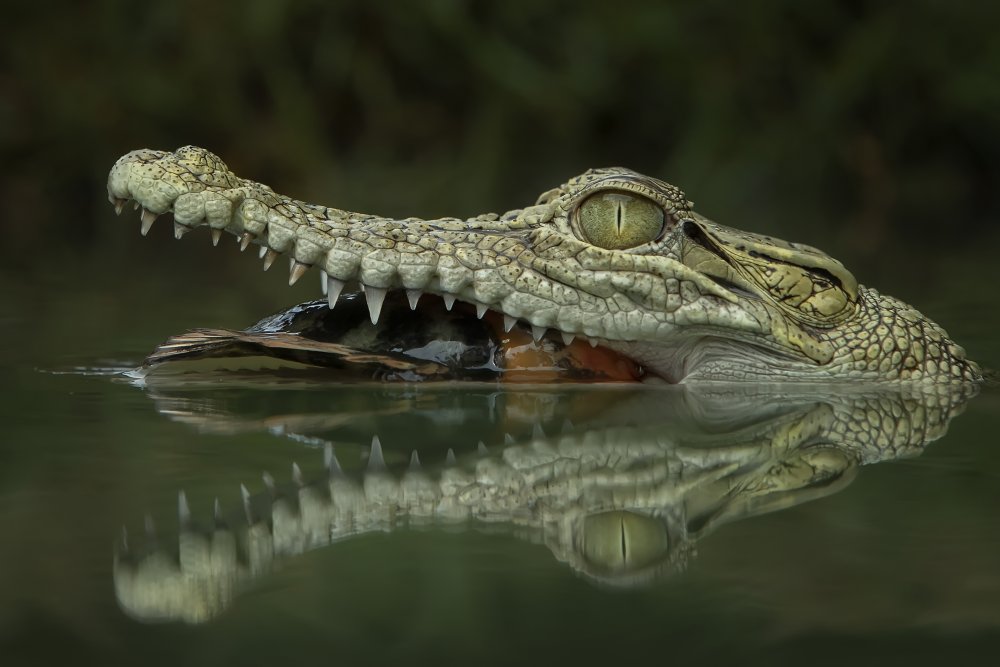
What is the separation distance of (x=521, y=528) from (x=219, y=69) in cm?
1159

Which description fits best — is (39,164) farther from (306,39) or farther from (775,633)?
(775,633)

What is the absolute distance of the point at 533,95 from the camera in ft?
45.3

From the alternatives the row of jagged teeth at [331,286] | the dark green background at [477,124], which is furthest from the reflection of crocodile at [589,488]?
the dark green background at [477,124]

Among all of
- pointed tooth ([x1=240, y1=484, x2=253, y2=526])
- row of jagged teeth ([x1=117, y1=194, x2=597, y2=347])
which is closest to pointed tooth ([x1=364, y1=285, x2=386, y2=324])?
row of jagged teeth ([x1=117, y1=194, x2=597, y2=347])

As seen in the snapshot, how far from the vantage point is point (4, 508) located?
2.36m

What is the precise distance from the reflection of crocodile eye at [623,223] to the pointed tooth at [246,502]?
1.47 meters

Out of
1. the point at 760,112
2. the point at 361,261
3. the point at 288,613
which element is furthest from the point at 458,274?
the point at 760,112

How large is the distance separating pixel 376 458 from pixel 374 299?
0.83 m

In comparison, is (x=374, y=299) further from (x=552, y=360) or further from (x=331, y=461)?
(x=331, y=461)

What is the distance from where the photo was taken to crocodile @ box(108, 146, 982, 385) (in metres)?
3.45

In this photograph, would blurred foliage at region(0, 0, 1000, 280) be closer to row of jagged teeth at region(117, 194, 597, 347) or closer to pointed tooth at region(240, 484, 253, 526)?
row of jagged teeth at region(117, 194, 597, 347)

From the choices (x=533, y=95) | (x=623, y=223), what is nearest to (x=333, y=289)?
(x=623, y=223)

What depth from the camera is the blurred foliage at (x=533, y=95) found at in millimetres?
12648

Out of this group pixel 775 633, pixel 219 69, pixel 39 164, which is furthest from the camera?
pixel 219 69
